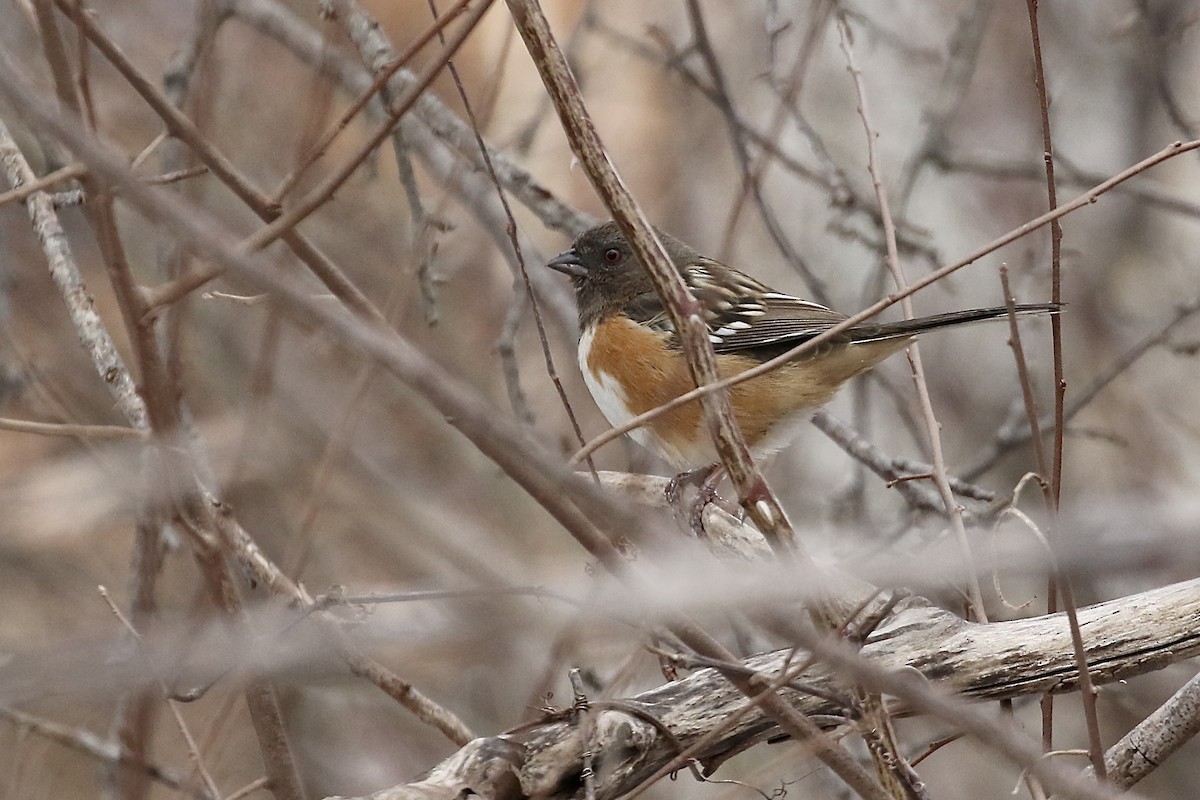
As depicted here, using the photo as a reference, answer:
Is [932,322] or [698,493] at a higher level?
[932,322]

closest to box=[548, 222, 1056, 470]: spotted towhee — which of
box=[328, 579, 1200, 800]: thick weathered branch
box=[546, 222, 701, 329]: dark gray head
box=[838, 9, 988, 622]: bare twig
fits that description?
box=[546, 222, 701, 329]: dark gray head

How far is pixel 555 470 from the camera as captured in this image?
3.27ft

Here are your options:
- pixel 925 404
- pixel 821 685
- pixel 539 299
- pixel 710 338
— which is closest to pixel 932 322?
pixel 925 404

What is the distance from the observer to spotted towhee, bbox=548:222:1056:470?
3400 mm

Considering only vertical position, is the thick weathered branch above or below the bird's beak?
below

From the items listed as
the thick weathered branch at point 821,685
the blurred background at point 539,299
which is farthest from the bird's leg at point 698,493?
the thick weathered branch at point 821,685

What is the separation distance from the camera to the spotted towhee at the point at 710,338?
11.2 ft

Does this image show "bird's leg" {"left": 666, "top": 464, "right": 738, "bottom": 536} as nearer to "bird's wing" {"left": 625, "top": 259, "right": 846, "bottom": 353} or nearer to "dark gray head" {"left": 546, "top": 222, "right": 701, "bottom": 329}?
"bird's wing" {"left": 625, "top": 259, "right": 846, "bottom": 353}

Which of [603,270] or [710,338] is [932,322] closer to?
[710,338]

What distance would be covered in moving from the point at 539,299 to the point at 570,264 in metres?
0.31

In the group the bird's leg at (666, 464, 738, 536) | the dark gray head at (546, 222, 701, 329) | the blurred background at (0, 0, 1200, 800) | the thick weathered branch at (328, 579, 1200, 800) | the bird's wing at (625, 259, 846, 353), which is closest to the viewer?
the thick weathered branch at (328, 579, 1200, 800)

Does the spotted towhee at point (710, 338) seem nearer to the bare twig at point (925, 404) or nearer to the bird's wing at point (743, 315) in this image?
the bird's wing at point (743, 315)

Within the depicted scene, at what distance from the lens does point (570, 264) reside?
3777mm

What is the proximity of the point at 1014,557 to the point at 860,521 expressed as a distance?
3.26 meters
